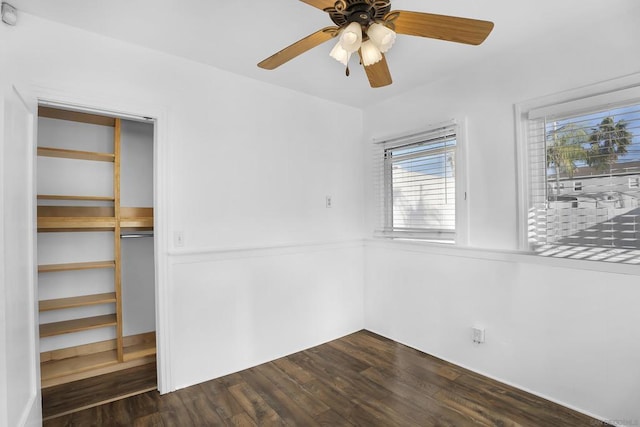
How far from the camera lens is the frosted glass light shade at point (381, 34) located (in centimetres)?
136

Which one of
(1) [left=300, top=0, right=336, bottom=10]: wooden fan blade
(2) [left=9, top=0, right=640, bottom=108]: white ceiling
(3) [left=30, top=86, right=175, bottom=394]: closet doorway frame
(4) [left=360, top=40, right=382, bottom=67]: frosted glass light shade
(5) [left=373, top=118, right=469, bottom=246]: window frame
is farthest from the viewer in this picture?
(5) [left=373, top=118, right=469, bottom=246]: window frame

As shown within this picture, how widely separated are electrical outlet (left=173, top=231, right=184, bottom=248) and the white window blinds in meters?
2.49

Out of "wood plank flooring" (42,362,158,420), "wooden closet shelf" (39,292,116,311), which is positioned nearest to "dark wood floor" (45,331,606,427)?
"wood plank flooring" (42,362,158,420)

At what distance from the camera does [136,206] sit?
10.5 feet

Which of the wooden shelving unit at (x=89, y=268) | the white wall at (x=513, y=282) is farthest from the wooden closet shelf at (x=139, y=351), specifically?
the white wall at (x=513, y=282)

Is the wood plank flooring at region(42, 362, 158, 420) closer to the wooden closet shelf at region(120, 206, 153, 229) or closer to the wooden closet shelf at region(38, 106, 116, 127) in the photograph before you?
the wooden closet shelf at region(120, 206, 153, 229)

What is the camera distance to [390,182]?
3.46 meters

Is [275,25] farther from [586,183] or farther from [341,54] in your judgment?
[586,183]

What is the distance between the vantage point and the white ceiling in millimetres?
1851

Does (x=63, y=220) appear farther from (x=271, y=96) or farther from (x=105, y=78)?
(x=271, y=96)

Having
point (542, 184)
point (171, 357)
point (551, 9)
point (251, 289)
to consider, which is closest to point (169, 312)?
point (171, 357)

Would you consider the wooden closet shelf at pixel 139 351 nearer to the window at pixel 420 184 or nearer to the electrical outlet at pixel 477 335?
the window at pixel 420 184

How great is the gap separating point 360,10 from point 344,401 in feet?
7.55

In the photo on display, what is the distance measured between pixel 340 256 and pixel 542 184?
1.86 m
